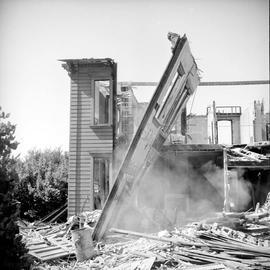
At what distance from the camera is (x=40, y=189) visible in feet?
62.1

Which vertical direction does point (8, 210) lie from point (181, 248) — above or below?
above

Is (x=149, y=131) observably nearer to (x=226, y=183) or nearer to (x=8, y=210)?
(x=226, y=183)

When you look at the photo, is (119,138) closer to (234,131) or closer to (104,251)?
(104,251)

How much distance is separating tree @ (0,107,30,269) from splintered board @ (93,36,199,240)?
4.50 metres

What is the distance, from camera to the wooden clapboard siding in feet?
43.6

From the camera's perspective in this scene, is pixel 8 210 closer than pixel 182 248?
Yes

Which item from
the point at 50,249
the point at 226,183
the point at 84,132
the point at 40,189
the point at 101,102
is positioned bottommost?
the point at 50,249

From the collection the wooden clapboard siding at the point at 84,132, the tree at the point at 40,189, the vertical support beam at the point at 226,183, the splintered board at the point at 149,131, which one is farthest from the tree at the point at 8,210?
the tree at the point at 40,189

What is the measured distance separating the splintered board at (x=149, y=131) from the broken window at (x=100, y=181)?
12.4 ft

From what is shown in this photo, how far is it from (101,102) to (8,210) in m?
10.5

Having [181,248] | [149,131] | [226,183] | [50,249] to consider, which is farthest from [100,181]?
[181,248]

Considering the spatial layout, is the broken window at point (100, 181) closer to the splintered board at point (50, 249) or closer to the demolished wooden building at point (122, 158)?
the demolished wooden building at point (122, 158)

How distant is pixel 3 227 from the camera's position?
5008 mm

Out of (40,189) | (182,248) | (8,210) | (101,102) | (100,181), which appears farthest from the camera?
(40,189)
